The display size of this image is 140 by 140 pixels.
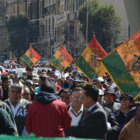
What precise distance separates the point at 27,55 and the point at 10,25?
57668 mm

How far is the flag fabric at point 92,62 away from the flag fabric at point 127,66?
441 cm

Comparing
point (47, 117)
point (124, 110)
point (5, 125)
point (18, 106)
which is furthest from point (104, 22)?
point (5, 125)

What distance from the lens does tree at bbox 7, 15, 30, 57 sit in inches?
3157

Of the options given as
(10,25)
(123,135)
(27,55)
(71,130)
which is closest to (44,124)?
(71,130)

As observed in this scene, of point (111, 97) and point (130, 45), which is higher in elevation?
point (130, 45)

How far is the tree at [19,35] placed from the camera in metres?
80.2

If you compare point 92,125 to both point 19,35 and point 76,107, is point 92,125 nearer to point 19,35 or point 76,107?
point 76,107

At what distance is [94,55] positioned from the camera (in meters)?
16.0

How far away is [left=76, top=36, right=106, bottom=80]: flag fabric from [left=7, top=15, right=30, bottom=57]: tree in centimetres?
6424

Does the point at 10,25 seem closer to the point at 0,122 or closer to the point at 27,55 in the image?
the point at 27,55

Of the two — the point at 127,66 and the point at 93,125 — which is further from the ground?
the point at 127,66

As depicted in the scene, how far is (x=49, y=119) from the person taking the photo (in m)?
5.60

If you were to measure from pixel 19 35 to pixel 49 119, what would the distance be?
246ft

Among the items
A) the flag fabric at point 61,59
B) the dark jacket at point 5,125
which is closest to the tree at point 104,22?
the flag fabric at point 61,59
